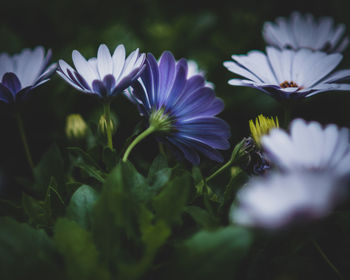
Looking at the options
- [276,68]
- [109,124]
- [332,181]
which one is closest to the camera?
[332,181]

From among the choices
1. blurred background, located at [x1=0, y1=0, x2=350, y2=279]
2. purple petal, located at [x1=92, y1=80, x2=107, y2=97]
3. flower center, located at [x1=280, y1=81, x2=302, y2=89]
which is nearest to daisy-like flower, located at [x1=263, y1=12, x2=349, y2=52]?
blurred background, located at [x1=0, y1=0, x2=350, y2=279]

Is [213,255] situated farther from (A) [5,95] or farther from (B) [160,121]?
(A) [5,95]

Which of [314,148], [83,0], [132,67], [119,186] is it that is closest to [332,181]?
[314,148]

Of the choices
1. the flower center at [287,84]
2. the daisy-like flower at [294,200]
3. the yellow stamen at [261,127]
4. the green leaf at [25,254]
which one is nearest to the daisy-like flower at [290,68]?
the flower center at [287,84]

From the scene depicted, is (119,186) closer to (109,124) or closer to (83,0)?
(109,124)

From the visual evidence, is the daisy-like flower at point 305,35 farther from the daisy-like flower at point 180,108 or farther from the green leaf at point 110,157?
the green leaf at point 110,157

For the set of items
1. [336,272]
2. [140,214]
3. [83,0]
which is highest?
[83,0]

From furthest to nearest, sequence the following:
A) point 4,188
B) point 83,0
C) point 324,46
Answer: point 83,0 → point 324,46 → point 4,188
